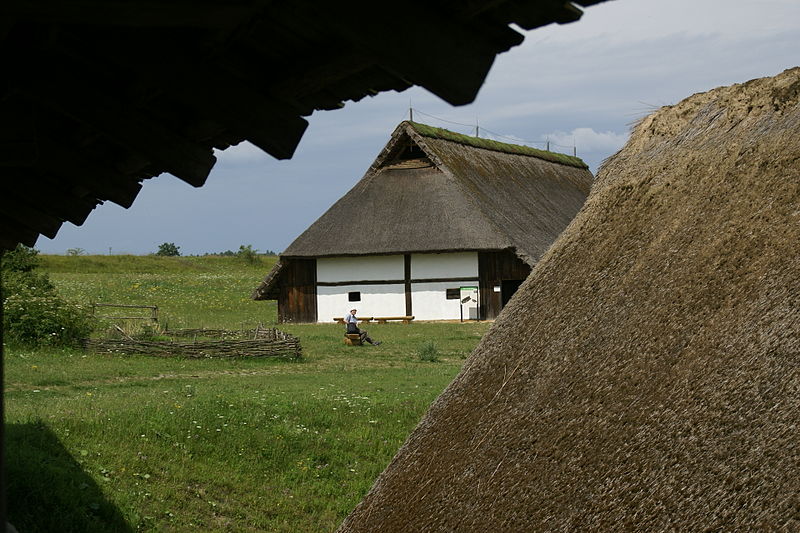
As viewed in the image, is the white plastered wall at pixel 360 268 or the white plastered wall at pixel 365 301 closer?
the white plastered wall at pixel 365 301

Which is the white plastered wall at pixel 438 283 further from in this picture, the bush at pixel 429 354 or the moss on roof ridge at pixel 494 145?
the bush at pixel 429 354

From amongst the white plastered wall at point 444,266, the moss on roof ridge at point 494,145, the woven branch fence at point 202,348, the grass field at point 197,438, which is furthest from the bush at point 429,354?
the moss on roof ridge at point 494,145

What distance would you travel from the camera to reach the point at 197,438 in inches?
457

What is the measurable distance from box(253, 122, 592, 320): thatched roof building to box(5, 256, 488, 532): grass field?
11.1 meters

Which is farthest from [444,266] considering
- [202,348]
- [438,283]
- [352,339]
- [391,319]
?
[202,348]

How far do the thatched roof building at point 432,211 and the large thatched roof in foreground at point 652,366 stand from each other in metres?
21.5

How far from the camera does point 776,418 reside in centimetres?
473

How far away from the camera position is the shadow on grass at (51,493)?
348 inches

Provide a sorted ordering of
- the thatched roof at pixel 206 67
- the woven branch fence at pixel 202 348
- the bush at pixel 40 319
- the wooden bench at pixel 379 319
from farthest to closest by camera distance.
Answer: the wooden bench at pixel 379 319 → the woven branch fence at pixel 202 348 → the bush at pixel 40 319 → the thatched roof at pixel 206 67

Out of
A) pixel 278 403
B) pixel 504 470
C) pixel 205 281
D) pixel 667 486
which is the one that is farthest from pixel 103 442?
pixel 205 281

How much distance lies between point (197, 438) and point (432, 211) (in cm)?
1983

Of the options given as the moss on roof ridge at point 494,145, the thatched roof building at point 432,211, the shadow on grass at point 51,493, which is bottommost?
the shadow on grass at point 51,493

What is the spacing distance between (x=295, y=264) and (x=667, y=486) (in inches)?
1046

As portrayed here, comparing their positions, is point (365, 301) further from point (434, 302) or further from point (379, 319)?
point (434, 302)
